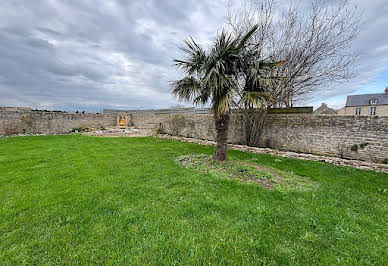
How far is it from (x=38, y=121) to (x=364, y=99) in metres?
43.1

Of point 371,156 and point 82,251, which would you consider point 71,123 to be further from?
point 371,156

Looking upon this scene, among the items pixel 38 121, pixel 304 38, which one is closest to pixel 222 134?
pixel 304 38

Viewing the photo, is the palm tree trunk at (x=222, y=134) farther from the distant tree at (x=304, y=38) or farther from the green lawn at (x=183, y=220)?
the distant tree at (x=304, y=38)

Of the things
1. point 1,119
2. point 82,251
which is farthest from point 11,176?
point 1,119

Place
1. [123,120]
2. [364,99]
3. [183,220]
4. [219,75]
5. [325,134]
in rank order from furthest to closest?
1. [364,99]
2. [123,120]
3. [325,134]
4. [219,75]
5. [183,220]

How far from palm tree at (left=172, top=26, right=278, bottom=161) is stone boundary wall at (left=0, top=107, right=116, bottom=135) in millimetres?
14003

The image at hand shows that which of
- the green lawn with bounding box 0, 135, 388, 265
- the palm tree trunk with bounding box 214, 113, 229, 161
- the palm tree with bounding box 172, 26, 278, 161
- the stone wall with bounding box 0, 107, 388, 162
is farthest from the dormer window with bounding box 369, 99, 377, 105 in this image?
the palm tree trunk with bounding box 214, 113, 229, 161

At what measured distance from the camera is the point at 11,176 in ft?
11.9

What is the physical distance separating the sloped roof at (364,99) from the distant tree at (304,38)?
1057 inches

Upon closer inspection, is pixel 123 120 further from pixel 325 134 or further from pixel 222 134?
pixel 325 134

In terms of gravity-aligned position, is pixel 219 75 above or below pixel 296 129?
above

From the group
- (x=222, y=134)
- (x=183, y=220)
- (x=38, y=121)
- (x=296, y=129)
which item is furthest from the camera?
(x=38, y=121)

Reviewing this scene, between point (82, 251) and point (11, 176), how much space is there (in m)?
3.76

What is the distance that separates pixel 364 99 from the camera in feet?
81.0
